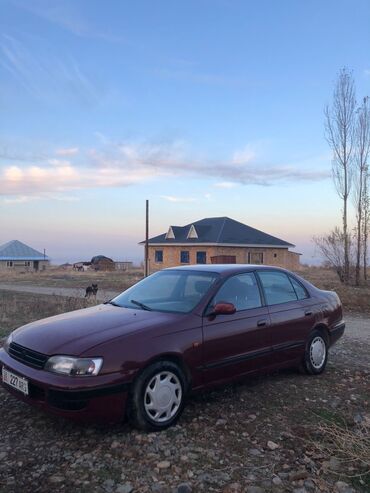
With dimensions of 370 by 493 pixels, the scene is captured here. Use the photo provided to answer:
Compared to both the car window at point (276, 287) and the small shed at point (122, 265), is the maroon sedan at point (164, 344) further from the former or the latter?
the small shed at point (122, 265)

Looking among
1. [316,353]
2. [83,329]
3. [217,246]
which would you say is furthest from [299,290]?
[217,246]

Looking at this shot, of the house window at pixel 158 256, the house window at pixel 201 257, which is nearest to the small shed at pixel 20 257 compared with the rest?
the house window at pixel 158 256

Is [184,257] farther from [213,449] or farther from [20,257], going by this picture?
[20,257]

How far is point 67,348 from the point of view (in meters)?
3.69

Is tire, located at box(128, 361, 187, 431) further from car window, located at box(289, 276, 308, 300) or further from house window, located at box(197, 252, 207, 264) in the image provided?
house window, located at box(197, 252, 207, 264)

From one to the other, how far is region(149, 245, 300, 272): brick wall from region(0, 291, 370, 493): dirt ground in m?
30.8

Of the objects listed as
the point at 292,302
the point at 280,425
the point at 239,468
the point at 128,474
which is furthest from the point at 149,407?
the point at 292,302

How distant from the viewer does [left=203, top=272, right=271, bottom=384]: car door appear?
435cm

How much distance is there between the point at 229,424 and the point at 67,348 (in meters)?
1.64

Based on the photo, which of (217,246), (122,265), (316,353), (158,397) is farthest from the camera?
(122,265)

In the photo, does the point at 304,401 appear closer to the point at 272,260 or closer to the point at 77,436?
the point at 77,436

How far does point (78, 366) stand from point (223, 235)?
109 ft

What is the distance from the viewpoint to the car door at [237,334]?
14.3 ft

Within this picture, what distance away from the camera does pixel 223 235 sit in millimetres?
36531
